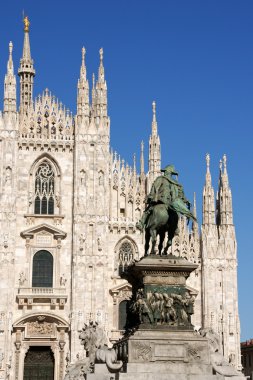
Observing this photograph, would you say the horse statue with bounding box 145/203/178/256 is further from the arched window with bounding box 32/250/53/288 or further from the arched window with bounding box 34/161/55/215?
the arched window with bounding box 34/161/55/215

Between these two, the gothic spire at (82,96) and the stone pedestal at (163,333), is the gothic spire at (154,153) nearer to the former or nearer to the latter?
the gothic spire at (82,96)

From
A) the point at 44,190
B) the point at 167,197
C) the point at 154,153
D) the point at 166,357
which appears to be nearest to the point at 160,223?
the point at 167,197

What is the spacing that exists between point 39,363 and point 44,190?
386 inches

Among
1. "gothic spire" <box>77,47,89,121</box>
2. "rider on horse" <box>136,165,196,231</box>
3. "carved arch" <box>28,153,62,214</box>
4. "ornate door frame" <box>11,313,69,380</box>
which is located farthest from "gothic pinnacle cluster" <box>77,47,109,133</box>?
"rider on horse" <box>136,165,196,231</box>

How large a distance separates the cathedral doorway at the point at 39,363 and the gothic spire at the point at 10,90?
45.4 ft

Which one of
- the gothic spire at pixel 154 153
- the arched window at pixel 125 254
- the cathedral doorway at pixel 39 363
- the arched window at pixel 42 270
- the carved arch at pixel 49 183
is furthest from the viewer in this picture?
the gothic spire at pixel 154 153

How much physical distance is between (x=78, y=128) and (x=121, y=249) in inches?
297

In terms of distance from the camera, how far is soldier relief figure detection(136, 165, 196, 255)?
813 inches

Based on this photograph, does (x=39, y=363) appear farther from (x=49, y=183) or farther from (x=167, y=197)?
(x=167, y=197)

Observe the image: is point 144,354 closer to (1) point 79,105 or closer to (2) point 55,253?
(2) point 55,253

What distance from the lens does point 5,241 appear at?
42719 mm

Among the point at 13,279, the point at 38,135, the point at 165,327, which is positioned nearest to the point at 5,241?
the point at 13,279

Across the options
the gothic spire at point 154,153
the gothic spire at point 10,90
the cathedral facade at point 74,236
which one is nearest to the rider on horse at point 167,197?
the cathedral facade at point 74,236

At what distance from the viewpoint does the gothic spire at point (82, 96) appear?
1773 inches
